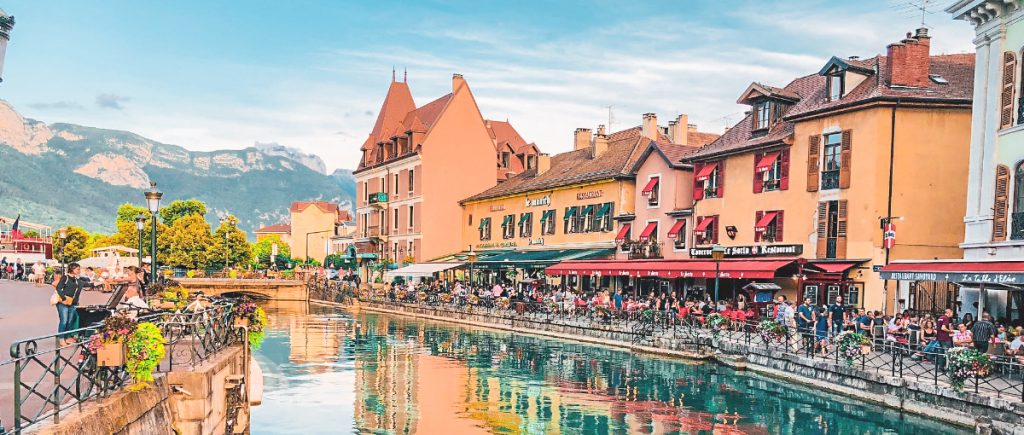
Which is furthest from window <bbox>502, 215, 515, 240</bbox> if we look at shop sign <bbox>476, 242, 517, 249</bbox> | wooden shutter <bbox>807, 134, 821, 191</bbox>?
wooden shutter <bbox>807, 134, 821, 191</bbox>

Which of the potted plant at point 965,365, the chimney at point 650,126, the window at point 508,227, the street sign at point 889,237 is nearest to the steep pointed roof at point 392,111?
the window at point 508,227

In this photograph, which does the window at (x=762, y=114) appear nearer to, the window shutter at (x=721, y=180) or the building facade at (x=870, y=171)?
the building facade at (x=870, y=171)

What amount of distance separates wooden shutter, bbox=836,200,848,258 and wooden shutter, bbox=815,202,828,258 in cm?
66

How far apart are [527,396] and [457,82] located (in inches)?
1819

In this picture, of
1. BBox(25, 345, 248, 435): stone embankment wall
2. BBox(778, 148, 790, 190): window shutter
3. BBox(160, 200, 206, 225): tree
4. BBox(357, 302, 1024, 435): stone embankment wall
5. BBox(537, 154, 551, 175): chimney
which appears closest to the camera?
BBox(25, 345, 248, 435): stone embankment wall

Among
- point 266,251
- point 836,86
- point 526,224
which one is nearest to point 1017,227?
point 836,86

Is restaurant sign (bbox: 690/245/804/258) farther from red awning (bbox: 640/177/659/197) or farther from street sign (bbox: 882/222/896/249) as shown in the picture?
red awning (bbox: 640/177/659/197)

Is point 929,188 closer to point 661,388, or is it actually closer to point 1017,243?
point 1017,243

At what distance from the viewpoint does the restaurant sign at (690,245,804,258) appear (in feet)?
113

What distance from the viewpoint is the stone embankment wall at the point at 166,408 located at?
8.91m

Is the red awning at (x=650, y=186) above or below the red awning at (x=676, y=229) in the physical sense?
above

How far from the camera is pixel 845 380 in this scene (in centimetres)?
2255

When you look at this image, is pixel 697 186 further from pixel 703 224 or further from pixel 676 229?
pixel 676 229

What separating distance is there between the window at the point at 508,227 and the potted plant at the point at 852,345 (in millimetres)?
36273
